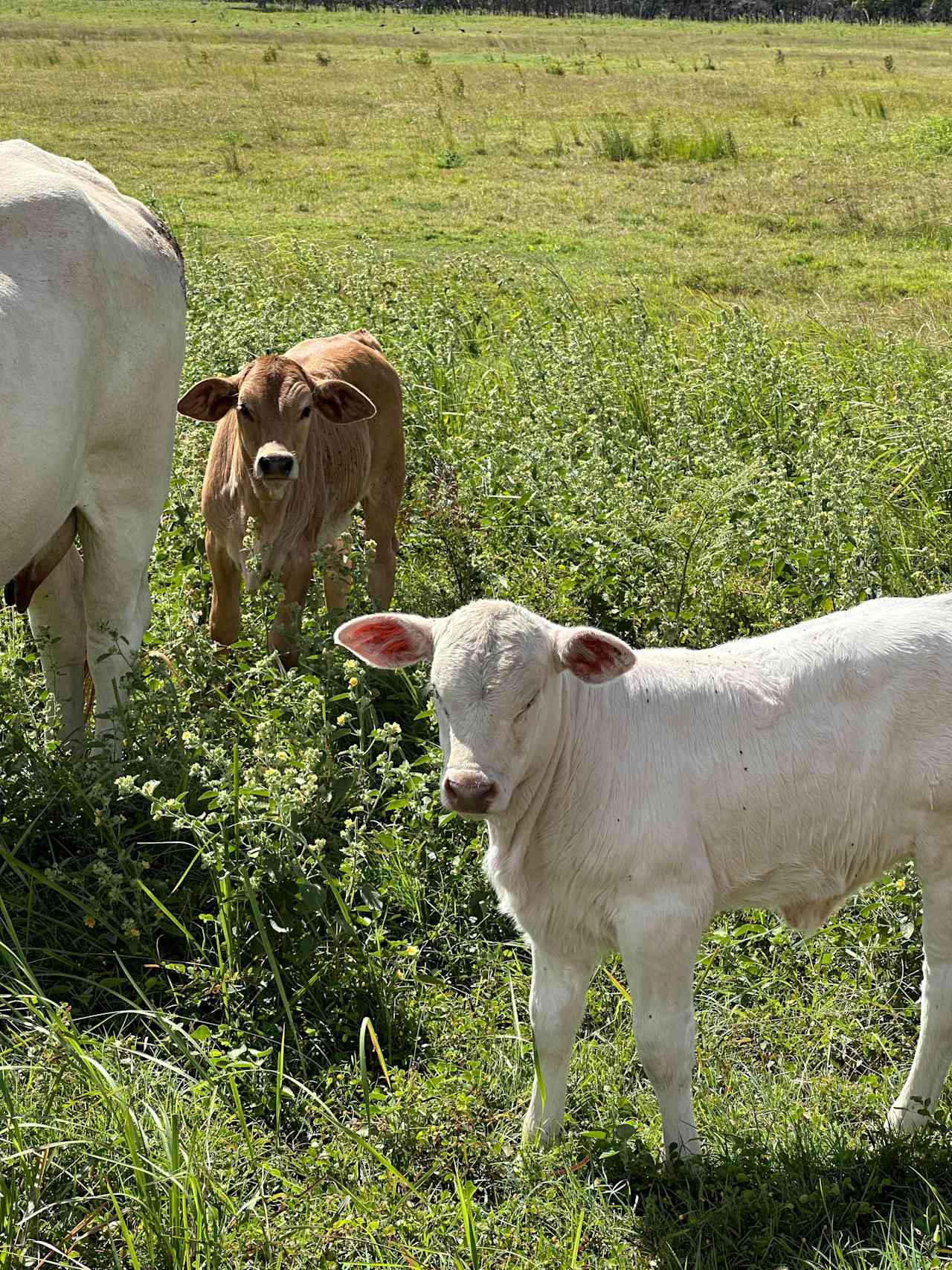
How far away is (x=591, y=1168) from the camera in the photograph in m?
3.26

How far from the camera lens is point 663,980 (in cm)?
307

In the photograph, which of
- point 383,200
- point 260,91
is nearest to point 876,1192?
point 383,200

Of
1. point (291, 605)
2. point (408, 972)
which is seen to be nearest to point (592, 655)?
point (408, 972)

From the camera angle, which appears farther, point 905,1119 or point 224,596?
point 224,596

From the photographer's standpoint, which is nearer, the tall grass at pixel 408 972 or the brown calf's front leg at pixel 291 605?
the tall grass at pixel 408 972

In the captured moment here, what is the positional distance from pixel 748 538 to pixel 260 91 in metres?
24.9

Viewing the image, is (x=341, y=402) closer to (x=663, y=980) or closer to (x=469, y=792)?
(x=469, y=792)

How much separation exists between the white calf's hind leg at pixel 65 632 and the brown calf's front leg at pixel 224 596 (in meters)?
0.55

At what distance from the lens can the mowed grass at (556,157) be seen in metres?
13.4

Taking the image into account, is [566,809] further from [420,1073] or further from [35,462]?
[35,462]

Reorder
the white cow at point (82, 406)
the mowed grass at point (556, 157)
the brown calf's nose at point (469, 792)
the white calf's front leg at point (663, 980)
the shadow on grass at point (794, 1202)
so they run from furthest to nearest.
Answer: the mowed grass at point (556, 157) < the white cow at point (82, 406) < the white calf's front leg at point (663, 980) < the shadow on grass at point (794, 1202) < the brown calf's nose at point (469, 792)

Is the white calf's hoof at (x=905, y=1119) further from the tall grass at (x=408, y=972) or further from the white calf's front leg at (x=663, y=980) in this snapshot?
the white calf's front leg at (x=663, y=980)

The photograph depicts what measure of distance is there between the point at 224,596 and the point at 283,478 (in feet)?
2.11

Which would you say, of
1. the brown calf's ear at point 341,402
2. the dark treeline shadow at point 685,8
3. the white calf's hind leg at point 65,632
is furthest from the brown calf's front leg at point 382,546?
the dark treeline shadow at point 685,8
